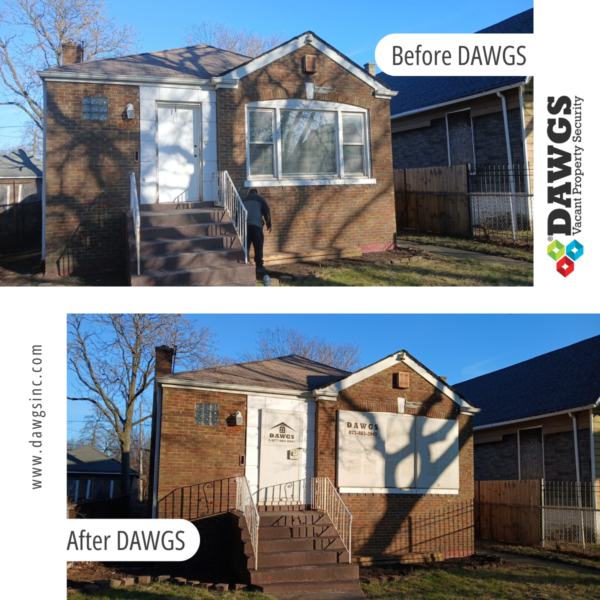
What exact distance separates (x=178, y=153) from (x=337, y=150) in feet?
12.1

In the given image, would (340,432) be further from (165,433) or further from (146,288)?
(146,288)

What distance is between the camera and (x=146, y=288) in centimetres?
1205

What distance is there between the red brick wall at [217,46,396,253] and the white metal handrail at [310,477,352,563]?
5095 millimetres

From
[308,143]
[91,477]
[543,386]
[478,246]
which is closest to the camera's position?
[308,143]

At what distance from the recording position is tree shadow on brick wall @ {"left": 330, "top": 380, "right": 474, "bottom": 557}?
13852 millimetres

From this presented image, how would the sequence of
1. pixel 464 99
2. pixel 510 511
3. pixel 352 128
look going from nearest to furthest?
pixel 352 128, pixel 510 511, pixel 464 99

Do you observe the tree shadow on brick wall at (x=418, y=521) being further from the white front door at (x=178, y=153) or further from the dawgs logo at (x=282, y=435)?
the white front door at (x=178, y=153)

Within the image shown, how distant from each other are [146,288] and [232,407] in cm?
287

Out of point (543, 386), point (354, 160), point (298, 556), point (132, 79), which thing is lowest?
point (298, 556)

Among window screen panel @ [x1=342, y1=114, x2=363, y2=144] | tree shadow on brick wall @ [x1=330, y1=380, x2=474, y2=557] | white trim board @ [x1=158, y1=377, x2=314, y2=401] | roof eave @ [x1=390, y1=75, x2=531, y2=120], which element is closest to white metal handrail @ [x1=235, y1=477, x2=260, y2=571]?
white trim board @ [x1=158, y1=377, x2=314, y2=401]

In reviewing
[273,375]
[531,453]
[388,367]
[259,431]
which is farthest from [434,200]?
[259,431]

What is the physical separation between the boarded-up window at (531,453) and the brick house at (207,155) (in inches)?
278

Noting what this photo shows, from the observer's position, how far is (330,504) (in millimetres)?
13383

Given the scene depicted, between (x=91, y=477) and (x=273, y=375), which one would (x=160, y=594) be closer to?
(x=273, y=375)
